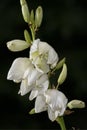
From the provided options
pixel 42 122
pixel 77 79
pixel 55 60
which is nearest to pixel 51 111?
pixel 55 60

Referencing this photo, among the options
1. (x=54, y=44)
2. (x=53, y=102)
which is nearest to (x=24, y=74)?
(x=53, y=102)

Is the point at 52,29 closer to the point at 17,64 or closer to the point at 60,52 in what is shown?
the point at 60,52

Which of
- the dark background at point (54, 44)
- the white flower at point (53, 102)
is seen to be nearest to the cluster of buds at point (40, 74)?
the white flower at point (53, 102)

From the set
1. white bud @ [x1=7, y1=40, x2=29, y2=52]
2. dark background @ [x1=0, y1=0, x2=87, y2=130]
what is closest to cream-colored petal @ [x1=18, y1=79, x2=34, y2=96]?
white bud @ [x1=7, y1=40, x2=29, y2=52]

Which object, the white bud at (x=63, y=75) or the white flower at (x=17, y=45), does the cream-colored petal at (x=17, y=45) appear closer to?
the white flower at (x=17, y=45)

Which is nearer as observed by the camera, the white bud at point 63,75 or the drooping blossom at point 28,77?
the drooping blossom at point 28,77
